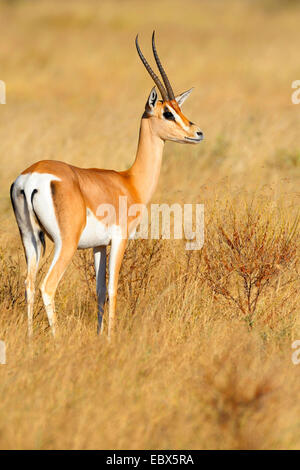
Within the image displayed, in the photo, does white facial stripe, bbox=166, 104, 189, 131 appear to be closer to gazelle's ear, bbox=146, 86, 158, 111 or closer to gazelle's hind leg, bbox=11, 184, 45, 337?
gazelle's ear, bbox=146, 86, 158, 111

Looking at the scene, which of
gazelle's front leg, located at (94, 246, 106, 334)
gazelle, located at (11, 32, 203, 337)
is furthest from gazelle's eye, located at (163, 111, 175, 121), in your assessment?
gazelle's front leg, located at (94, 246, 106, 334)

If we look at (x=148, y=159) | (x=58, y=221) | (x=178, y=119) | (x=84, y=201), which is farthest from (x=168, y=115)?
(x=58, y=221)

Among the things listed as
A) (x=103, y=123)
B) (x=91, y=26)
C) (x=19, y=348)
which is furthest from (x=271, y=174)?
(x=91, y=26)

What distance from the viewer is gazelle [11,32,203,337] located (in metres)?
5.00

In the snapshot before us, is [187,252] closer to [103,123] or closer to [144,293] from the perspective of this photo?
[144,293]

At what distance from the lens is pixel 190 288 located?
6098 mm

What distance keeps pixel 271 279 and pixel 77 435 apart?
3.04 m

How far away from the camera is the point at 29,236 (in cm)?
523

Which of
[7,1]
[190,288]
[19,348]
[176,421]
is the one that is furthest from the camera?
[7,1]

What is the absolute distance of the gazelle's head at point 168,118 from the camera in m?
5.87

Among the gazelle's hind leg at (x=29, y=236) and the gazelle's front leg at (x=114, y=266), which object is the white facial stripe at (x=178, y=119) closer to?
the gazelle's front leg at (x=114, y=266)

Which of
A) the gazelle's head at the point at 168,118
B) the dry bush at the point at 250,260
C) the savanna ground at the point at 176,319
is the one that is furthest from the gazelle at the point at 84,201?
the dry bush at the point at 250,260

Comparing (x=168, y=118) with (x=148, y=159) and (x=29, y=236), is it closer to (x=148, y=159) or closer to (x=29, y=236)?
(x=148, y=159)

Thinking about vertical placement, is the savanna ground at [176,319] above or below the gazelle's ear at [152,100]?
below
